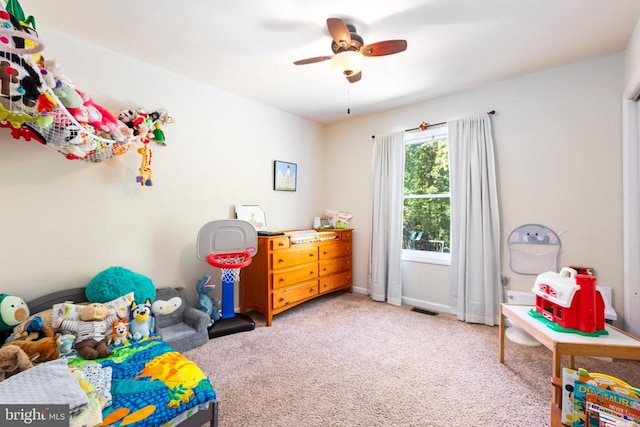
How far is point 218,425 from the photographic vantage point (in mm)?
1530

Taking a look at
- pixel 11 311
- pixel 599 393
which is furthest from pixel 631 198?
pixel 11 311

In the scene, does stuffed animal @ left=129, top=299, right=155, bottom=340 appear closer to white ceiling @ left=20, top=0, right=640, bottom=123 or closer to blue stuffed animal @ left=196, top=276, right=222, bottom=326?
blue stuffed animal @ left=196, top=276, right=222, bottom=326

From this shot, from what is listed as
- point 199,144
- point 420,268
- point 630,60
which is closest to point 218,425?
point 199,144

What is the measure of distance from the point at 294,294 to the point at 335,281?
0.78 metres

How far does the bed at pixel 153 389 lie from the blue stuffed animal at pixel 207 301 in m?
0.98

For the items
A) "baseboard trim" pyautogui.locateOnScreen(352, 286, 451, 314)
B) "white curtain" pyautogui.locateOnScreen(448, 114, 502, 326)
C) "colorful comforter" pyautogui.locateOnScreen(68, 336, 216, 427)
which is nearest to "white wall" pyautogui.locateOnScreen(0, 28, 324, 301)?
"colorful comforter" pyautogui.locateOnScreen(68, 336, 216, 427)

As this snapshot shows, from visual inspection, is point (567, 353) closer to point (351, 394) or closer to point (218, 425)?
point (351, 394)

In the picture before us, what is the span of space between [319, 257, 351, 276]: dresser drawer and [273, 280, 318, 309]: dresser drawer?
21 cm

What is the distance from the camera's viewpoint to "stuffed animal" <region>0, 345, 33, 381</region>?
4.58 feet

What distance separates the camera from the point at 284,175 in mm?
3830

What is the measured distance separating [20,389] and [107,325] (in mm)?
858

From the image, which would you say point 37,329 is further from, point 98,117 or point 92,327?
point 98,117

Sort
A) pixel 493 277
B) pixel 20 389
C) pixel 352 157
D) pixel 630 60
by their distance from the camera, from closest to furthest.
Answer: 1. pixel 20 389
2. pixel 630 60
3. pixel 493 277
4. pixel 352 157

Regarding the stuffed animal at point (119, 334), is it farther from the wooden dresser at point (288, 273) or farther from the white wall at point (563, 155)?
the white wall at point (563, 155)
